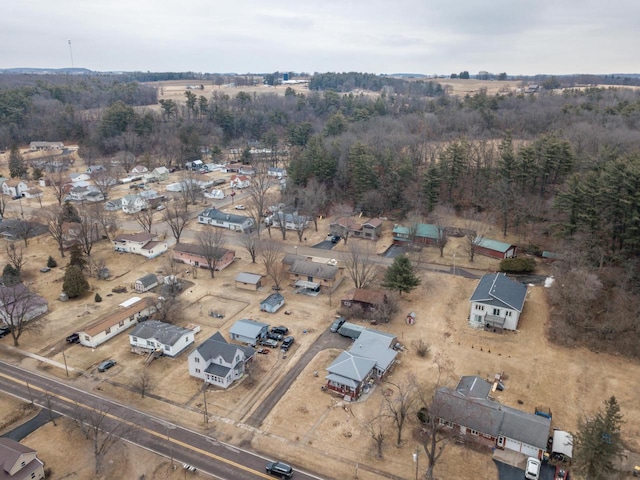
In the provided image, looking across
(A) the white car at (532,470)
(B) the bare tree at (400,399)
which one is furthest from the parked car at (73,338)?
(A) the white car at (532,470)

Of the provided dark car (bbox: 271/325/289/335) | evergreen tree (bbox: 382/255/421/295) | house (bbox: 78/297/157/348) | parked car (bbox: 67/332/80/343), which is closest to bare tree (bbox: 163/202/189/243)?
house (bbox: 78/297/157/348)

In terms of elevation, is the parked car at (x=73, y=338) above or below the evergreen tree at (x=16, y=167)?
below

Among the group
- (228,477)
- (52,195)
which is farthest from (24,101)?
(228,477)

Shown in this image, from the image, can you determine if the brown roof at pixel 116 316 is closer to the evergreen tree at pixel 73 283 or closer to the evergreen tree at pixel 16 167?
the evergreen tree at pixel 73 283

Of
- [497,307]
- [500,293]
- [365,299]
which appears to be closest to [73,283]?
[365,299]

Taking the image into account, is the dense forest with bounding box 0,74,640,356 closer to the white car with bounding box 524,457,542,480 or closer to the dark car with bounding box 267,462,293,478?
the white car with bounding box 524,457,542,480

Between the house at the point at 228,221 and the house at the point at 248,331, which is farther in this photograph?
the house at the point at 228,221

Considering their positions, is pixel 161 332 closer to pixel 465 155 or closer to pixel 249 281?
pixel 249 281

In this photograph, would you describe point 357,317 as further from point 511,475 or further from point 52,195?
point 52,195
